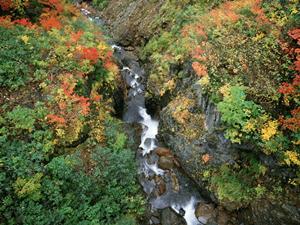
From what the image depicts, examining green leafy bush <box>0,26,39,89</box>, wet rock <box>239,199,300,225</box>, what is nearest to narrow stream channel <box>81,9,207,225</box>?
wet rock <box>239,199,300,225</box>

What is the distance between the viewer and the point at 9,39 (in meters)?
12.0

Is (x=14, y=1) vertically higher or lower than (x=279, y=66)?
lower

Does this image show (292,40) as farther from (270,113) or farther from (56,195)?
(56,195)

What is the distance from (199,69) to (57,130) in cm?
563

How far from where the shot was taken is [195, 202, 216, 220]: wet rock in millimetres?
10523

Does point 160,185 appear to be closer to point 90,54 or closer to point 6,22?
point 90,54

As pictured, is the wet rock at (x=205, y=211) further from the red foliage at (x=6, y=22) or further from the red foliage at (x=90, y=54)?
the red foliage at (x=6, y=22)

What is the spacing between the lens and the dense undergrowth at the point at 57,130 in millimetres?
9312

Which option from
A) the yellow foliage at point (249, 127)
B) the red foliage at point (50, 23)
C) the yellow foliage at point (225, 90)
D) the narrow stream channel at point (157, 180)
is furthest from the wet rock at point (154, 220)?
the red foliage at point (50, 23)

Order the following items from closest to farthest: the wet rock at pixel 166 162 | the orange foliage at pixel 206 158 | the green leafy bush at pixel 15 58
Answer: the orange foliage at pixel 206 158 → the green leafy bush at pixel 15 58 → the wet rock at pixel 166 162

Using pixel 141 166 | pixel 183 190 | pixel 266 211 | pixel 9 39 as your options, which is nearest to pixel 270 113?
pixel 266 211

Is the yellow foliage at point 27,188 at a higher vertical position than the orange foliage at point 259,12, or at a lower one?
lower

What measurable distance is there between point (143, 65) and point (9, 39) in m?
7.14

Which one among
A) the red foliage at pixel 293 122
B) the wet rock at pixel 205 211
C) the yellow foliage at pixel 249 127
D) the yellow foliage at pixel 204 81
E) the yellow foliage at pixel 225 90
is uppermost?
the red foliage at pixel 293 122
